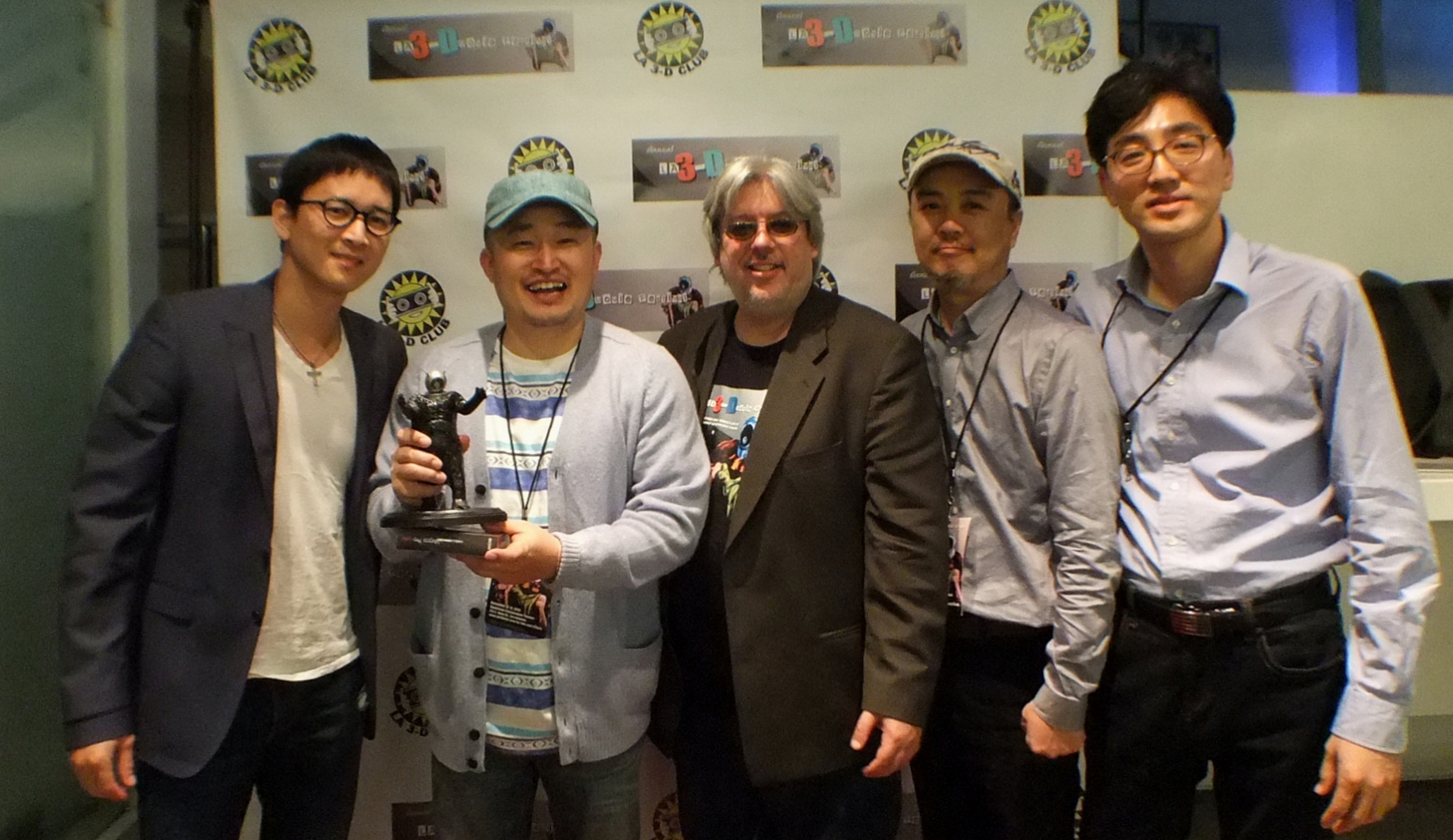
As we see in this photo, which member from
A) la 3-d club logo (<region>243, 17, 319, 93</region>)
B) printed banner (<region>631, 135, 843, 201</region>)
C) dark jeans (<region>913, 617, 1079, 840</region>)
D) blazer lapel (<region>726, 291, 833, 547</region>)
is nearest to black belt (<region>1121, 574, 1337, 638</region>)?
dark jeans (<region>913, 617, 1079, 840</region>)

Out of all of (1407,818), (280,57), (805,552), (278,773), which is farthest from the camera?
(1407,818)

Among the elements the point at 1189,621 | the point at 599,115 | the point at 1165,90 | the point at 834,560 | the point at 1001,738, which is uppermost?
the point at 599,115

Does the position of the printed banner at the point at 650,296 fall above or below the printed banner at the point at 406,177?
below

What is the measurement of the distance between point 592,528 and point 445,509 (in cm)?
26

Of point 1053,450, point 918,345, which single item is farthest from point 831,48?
point 1053,450

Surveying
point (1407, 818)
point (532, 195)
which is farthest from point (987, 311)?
point (1407, 818)

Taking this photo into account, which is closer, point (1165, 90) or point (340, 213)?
point (1165, 90)

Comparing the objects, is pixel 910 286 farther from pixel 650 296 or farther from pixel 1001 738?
pixel 1001 738

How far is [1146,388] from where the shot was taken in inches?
59.5

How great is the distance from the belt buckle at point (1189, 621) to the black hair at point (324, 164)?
5.82 feet

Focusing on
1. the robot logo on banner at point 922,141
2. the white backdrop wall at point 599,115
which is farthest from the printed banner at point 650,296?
the robot logo on banner at point 922,141

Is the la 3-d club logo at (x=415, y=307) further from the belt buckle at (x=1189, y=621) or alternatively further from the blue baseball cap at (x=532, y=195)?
the belt buckle at (x=1189, y=621)

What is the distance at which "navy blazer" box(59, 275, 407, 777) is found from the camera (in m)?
1.42

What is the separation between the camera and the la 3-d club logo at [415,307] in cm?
225
